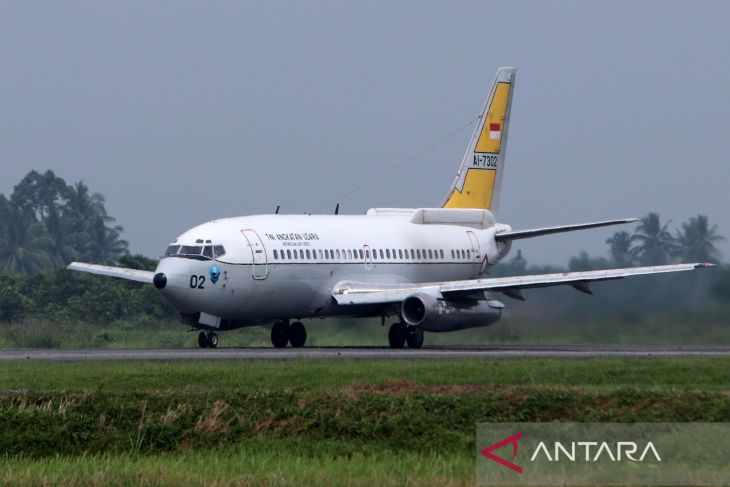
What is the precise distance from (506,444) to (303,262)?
89.5 feet

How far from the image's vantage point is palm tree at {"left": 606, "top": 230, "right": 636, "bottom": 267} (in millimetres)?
58181

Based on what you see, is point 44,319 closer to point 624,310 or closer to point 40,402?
point 624,310

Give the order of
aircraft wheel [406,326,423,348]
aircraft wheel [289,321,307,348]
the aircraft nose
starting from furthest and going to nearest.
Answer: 1. aircraft wheel [289,321,307,348]
2. aircraft wheel [406,326,423,348]
3. the aircraft nose

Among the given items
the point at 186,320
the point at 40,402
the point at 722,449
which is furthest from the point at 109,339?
the point at 722,449

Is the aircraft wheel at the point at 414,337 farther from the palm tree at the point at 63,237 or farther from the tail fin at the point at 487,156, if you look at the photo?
the palm tree at the point at 63,237

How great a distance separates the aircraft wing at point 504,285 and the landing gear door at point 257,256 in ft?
10.6

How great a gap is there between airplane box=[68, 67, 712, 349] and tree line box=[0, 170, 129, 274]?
72.2 metres

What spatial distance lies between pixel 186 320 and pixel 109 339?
9.85 m

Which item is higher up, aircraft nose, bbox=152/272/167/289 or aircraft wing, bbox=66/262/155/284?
aircraft wing, bbox=66/262/155/284

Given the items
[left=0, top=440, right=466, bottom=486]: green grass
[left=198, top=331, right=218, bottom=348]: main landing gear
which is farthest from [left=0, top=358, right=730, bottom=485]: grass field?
[left=198, top=331, right=218, bottom=348]: main landing gear

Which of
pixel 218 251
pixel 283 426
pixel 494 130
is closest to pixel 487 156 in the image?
pixel 494 130

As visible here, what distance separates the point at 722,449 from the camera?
2030cm

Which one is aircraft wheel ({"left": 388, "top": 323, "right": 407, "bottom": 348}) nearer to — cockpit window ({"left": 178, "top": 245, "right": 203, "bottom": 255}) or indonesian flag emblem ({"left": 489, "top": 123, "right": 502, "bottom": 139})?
cockpit window ({"left": 178, "top": 245, "right": 203, "bottom": 255})

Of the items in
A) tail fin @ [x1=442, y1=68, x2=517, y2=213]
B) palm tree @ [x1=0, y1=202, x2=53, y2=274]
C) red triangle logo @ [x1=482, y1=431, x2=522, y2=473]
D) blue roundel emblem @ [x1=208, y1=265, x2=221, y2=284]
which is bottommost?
red triangle logo @ [x1=482, y1=431, x2=522, y2=473]
